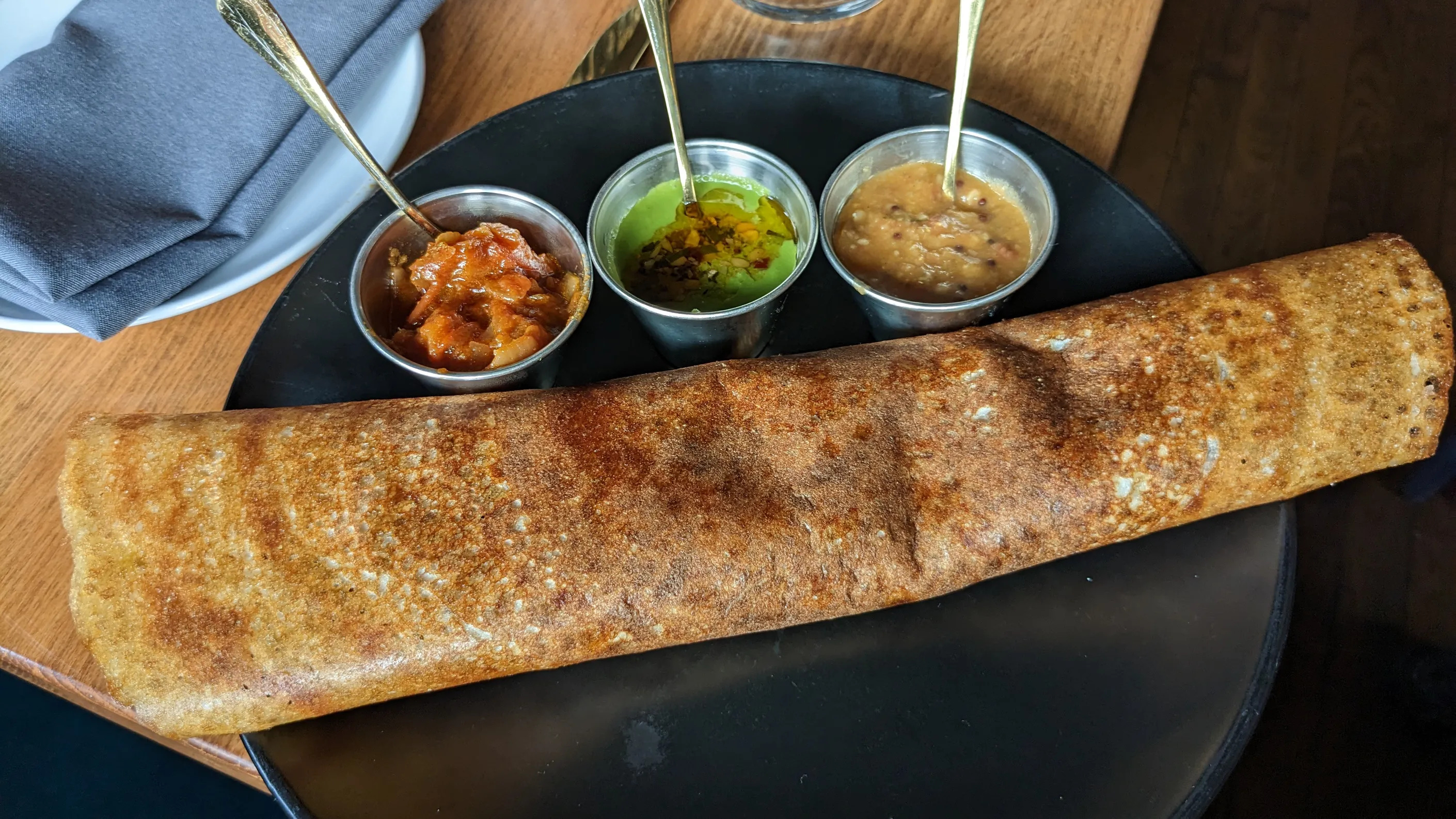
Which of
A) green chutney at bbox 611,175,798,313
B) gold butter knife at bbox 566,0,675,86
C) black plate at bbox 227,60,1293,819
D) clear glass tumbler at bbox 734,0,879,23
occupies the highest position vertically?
gold butter knife at bbox 566,0,675,86

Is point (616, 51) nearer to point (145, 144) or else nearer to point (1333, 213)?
point (145, 144)

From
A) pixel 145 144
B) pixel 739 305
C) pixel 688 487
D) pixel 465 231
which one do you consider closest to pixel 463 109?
pixel 465 231

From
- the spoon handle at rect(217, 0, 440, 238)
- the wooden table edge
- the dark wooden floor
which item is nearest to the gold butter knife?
the spoon handle at rect(217, 0, 440, 238)

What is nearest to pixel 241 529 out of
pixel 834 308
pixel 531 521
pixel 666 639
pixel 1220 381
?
pixel 531 521

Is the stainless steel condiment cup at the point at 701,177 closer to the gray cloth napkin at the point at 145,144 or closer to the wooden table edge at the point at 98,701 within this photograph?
the gray cloth napkin at the point at 145,144

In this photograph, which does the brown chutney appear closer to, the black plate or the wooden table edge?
the black plate

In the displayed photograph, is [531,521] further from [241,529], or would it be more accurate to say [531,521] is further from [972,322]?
[972,322]
